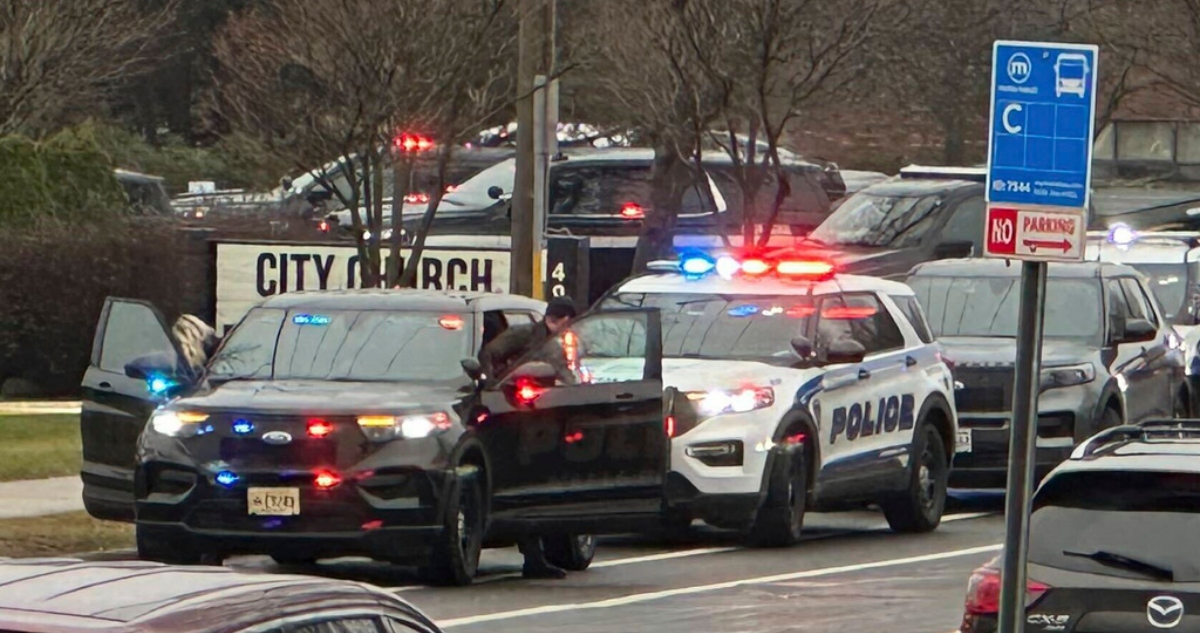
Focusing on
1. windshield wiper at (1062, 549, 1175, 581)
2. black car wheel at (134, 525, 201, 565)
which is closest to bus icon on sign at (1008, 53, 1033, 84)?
windshield wiper at (1062, 549, 1175, 581)

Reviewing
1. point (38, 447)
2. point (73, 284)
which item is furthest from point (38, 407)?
point (38, 447)

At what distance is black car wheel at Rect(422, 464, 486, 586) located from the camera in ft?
43.4

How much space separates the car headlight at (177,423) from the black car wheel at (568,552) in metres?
2.51

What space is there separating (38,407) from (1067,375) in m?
9.75

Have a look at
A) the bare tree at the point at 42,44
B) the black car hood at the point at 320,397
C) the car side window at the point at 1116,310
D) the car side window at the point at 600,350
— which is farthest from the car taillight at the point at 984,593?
the bare tree at the point at 42,44

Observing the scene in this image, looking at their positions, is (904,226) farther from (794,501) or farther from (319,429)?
(319,429)

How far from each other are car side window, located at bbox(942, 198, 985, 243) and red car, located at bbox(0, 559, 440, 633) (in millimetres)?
22205

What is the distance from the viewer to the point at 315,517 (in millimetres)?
13016

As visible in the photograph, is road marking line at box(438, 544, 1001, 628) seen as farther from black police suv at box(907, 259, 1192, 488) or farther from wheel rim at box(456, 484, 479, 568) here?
black police suv at box(907, 259, 1192, 488)

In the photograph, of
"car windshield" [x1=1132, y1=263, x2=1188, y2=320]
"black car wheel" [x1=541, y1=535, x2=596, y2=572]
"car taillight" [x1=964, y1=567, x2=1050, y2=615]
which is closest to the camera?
"car taillight" [x1=964, y1=567, x2=1050, y2=615]

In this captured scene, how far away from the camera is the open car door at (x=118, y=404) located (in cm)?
1426

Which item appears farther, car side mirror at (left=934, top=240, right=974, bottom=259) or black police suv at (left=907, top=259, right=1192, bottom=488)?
car side mirror at (left=934, top=240, right=974, bottom=259)

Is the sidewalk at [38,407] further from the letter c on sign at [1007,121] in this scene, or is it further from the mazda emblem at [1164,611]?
the mazda emblem at [1164,611]

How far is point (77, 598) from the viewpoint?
16.0 feet
